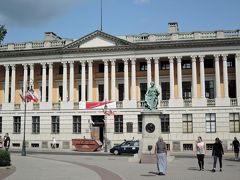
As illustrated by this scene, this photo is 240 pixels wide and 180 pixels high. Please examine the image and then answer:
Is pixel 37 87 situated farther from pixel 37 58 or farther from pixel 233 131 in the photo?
pixel 233 131

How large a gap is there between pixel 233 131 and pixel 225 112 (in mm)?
2569

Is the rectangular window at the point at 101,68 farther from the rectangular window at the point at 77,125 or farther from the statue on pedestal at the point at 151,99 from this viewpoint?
the statue on pedestal at the point at 151,99

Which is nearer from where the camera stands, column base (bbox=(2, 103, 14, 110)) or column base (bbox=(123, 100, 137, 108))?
column base (bbox=(123, 100, 137, 108))

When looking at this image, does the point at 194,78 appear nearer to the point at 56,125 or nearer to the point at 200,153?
the point at 56,125

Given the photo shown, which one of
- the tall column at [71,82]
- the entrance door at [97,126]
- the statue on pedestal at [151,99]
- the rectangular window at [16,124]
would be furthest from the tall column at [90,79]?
the statue on pedestal at [151,99]

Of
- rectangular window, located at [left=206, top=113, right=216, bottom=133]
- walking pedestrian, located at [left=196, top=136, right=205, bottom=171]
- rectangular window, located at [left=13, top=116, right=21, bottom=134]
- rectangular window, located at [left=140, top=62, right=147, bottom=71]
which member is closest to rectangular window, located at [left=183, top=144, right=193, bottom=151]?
rectangular window, located at [left=206, top=113, right=216, bottom=133]

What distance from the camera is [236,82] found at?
51.7 meters

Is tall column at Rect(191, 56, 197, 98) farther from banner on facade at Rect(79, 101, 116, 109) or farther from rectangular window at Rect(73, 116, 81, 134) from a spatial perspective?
rectangular window at Rect(73, 116, 81, 134)

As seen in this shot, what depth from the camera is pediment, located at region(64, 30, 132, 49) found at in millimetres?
55469

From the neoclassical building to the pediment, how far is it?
14 centimetres

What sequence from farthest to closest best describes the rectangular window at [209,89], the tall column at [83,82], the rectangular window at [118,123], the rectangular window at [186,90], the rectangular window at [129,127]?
the tall column at [83,82] → the rectangular window at [186,90] → the rectangular window at [118,123] → the rectangular window at [209,89] → the rectangular window at [129,127]

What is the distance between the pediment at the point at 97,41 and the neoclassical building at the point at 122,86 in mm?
139

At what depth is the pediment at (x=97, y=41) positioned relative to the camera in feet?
182

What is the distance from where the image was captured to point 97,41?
185 ft
